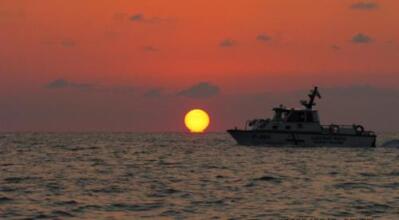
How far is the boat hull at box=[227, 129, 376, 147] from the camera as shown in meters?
69.4

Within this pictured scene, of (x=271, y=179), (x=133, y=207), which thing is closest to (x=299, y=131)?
(x=271, y=179)

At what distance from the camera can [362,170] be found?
43.8 metres

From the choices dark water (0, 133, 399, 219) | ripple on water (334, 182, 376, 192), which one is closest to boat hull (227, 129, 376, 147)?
dark water (0, 133, 399, 219)

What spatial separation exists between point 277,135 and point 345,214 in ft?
152

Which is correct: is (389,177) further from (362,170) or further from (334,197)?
(334,197)

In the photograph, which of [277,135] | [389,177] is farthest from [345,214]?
[277,135]

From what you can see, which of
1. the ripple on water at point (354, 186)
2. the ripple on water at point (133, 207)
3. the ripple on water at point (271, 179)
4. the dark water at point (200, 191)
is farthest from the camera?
the ripple on water at point (271, 179)

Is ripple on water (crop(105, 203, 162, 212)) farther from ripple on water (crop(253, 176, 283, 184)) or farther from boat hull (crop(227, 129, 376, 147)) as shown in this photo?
boat hull (crop(227, 129, 376, 147))

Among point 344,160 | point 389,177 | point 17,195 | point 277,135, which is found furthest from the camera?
point 277,135

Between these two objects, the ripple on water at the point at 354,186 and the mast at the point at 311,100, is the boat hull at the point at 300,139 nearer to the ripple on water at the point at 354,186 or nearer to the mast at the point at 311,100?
the mast at the point at 311,100

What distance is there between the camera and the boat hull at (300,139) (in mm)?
69438

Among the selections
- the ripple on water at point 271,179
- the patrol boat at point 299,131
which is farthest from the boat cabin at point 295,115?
the ripple on water at point 271,179

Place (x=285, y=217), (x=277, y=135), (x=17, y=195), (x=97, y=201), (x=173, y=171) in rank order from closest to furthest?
(x=285, y=217)
(x=97, y=201)
(x=17, y=195)
(x=173, y=171)
(x=277, y=135)

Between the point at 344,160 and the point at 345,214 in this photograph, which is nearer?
the point at 345,214
